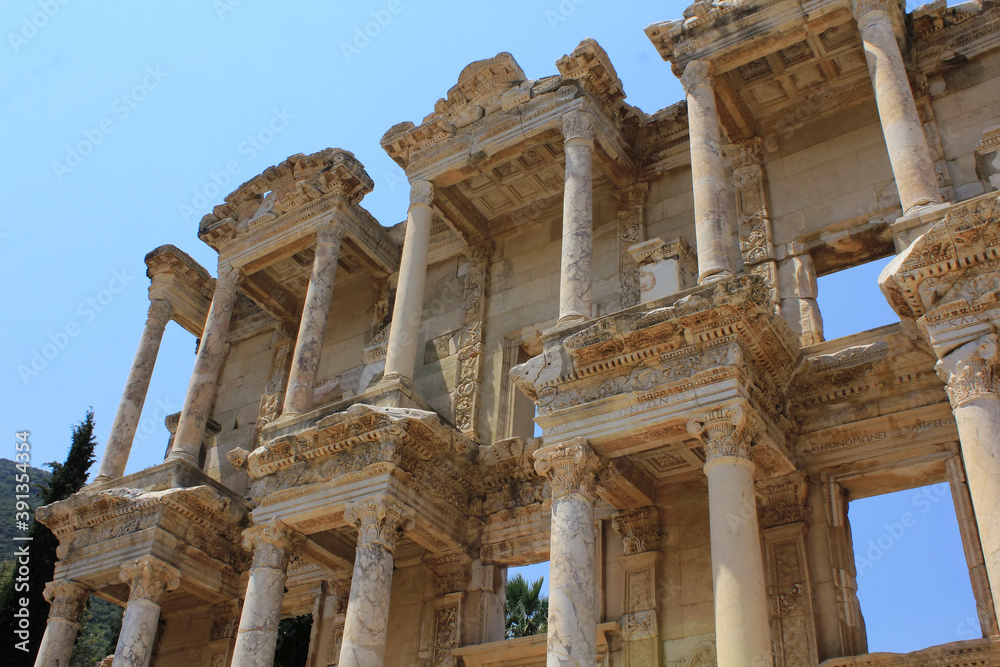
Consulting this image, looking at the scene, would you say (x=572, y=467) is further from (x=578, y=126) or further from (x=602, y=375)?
(x=578, y=126)

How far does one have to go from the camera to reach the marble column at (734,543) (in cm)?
1026

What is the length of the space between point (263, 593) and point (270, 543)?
2.63ft

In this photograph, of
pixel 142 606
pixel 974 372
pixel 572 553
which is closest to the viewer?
pixel 974 372

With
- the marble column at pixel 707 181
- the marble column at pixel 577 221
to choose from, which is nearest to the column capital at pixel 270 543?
the marble column at pixel 577 221

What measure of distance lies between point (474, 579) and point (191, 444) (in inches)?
235

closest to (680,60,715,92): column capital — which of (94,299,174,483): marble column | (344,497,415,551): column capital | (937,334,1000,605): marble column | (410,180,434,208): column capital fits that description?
(410,180,434,208): column capital

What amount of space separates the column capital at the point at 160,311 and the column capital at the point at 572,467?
11.6 meters

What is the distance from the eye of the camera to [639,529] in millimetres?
14062

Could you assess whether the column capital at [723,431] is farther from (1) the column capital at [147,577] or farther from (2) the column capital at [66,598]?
(2) the column capital at [66,598]

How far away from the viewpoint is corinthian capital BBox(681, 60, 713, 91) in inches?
594

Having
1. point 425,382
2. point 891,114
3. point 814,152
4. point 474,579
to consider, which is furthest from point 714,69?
point 474,579

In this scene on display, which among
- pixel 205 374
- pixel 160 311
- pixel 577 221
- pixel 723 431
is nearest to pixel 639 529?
pixel 723 431

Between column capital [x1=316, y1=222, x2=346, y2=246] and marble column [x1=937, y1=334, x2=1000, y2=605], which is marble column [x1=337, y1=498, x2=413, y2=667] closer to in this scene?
column capital [x1=316, y1=222, x2=346, y2=246]

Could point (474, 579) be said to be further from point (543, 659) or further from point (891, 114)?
point (891, 114)
